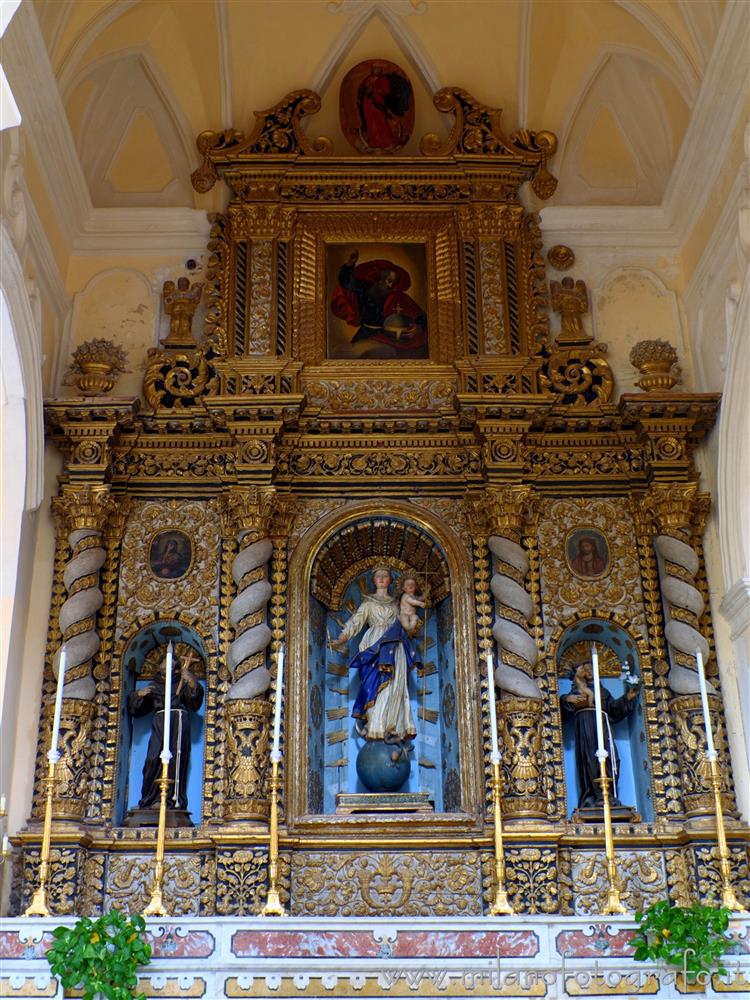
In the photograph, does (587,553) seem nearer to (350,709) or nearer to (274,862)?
(350,709)

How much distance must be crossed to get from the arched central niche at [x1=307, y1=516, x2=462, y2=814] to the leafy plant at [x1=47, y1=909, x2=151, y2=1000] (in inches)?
112

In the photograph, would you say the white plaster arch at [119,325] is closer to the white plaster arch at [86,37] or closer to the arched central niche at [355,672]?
the white plaster arch at [86,37]

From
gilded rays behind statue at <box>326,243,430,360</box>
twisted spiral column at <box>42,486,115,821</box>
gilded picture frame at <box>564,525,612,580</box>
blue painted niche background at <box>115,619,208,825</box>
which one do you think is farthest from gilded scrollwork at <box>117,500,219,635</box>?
gilded picture frame at <box>564,525,612,580</box>

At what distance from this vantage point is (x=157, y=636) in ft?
35.0

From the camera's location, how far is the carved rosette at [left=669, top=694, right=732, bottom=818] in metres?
9.59

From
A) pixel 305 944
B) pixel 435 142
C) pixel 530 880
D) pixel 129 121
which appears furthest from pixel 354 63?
pixel 305 944

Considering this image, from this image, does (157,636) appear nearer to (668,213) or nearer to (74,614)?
(74,614)

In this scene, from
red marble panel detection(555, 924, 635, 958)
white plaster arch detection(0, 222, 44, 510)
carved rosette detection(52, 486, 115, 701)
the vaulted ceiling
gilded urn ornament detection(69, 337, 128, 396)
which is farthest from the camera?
the vaulted ceiling

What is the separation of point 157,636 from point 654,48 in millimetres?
6188

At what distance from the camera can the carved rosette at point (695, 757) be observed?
31.5 feet

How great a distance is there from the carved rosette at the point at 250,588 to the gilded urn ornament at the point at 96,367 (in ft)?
4.42

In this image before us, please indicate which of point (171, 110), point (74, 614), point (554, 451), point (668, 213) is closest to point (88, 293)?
point (171, 110)

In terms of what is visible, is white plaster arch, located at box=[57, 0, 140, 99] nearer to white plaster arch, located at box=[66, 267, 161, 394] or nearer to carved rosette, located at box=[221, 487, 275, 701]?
white plaster arch, located at box=[66, 267, 161, 394]

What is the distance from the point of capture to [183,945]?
7.52 m
